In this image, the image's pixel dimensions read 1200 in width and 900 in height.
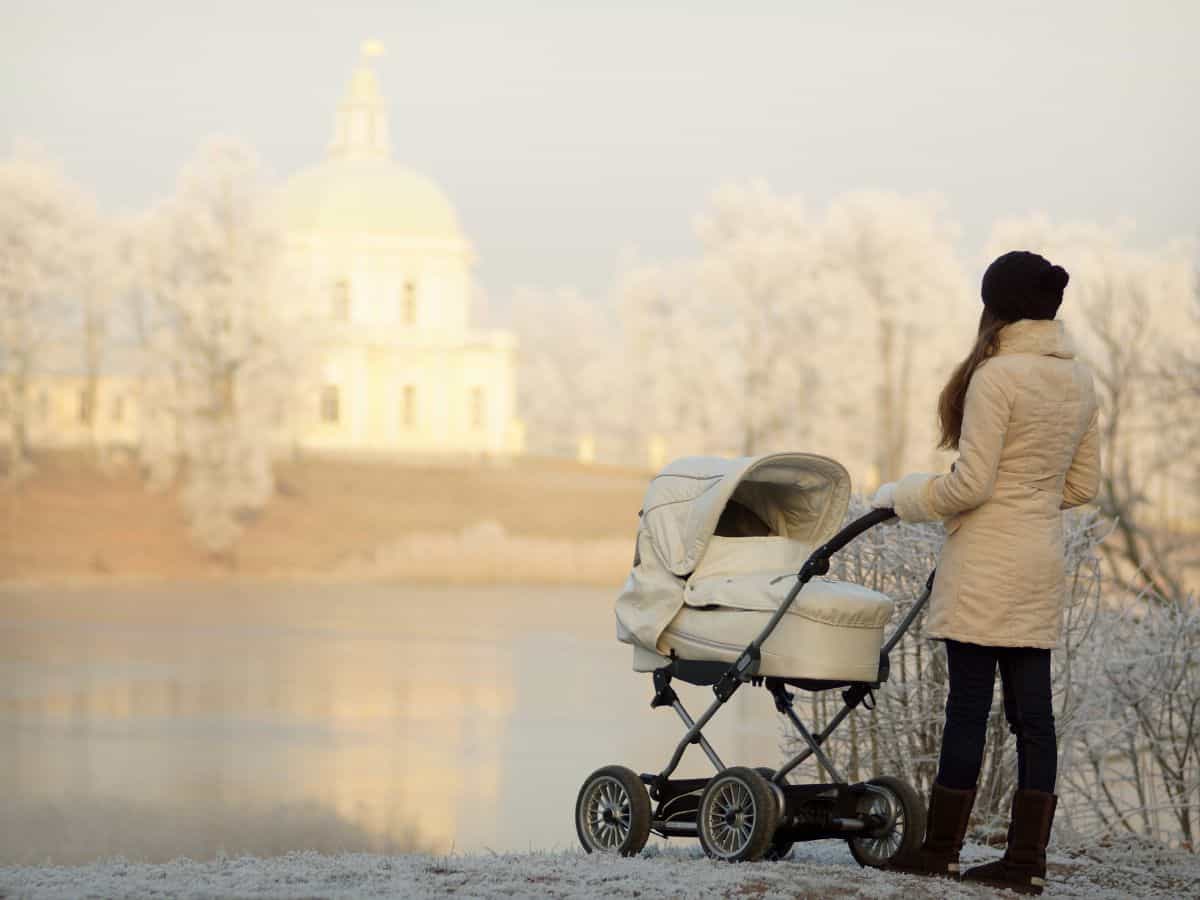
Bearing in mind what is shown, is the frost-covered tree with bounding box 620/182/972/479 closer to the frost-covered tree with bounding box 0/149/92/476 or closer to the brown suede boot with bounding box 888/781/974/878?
the frost-covered tree with bounding box 0/149/92/476

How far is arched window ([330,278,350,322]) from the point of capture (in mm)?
59875

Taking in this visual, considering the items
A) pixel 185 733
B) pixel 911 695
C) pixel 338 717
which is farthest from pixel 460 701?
pixel 911 695

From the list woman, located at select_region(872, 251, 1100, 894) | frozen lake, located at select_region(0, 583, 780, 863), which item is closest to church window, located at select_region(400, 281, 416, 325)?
frozen lake, located at select_region(0, 583, 780, 863)

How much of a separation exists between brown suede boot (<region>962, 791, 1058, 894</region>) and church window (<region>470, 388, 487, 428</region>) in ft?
182

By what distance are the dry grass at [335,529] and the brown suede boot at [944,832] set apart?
104ft

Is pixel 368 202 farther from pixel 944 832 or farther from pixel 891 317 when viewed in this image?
pixel 944 832

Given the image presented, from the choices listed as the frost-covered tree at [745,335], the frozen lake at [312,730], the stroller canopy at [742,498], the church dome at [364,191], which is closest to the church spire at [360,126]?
the church dome at [364,191]

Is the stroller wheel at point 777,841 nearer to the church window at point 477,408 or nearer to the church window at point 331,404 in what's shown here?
the church window at point 331,404

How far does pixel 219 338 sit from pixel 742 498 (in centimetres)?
3290

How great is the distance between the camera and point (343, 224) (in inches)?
2344

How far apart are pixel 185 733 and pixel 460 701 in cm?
331

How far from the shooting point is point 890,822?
5812 millimetres

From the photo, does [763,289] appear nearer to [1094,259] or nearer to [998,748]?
Answer: [1094,259]

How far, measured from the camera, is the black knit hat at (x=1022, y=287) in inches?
219
